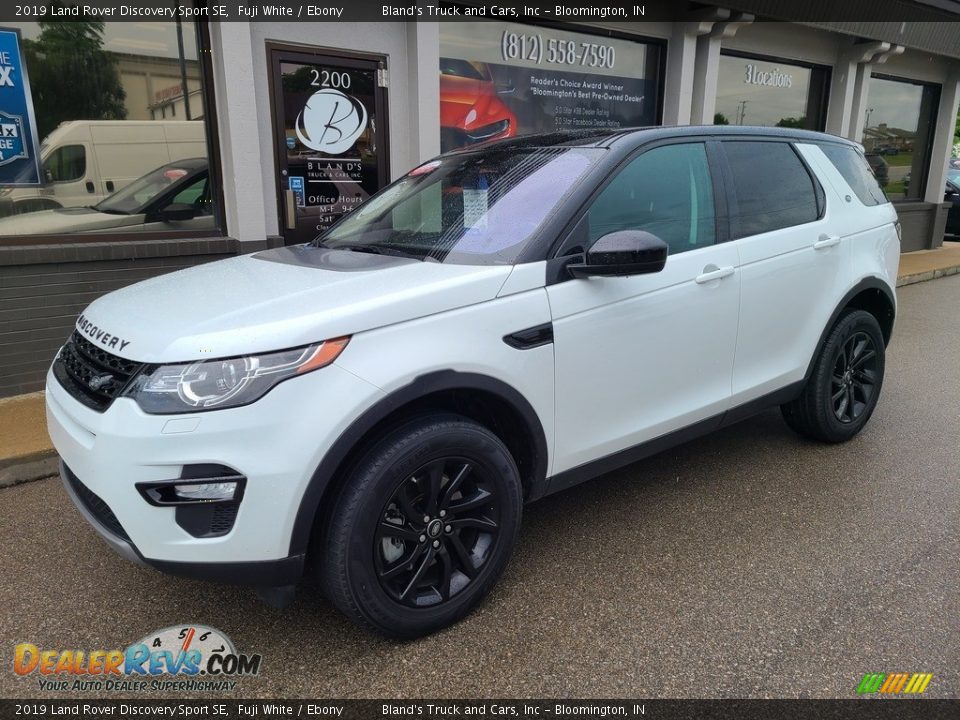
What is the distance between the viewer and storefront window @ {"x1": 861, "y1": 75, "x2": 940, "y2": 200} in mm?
A: 12453

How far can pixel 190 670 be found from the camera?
2.43 m

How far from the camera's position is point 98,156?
5.52m

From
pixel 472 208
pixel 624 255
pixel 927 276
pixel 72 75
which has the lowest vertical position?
pixel 927 276

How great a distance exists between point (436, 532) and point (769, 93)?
10.5m

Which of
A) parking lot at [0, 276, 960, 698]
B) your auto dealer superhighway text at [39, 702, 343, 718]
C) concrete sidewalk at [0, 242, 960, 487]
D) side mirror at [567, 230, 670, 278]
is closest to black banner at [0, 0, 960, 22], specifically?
concrete sidewalk at [0, 242, 960, 487]

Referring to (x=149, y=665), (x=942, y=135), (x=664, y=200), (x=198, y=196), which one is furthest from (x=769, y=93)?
(x=149, y=665)

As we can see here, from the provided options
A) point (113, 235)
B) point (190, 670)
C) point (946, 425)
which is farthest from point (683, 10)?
point (190, 670)

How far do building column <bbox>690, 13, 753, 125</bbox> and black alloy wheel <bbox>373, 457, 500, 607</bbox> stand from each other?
7977mm

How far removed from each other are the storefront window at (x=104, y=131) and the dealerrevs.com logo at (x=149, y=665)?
3.88m

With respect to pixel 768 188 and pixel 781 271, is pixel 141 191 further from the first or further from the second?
pixel 781 271

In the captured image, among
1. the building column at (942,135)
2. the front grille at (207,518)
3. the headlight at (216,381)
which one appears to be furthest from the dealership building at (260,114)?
the building column at (942,135)

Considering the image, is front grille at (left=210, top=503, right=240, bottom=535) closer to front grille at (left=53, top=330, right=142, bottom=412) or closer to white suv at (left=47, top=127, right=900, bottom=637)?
white suv at (left=47, top=127, right=900, bottom=637)

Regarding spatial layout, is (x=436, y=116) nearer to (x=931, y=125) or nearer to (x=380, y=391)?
(x=380, y=391)

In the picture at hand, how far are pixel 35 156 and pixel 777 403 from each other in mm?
5379
